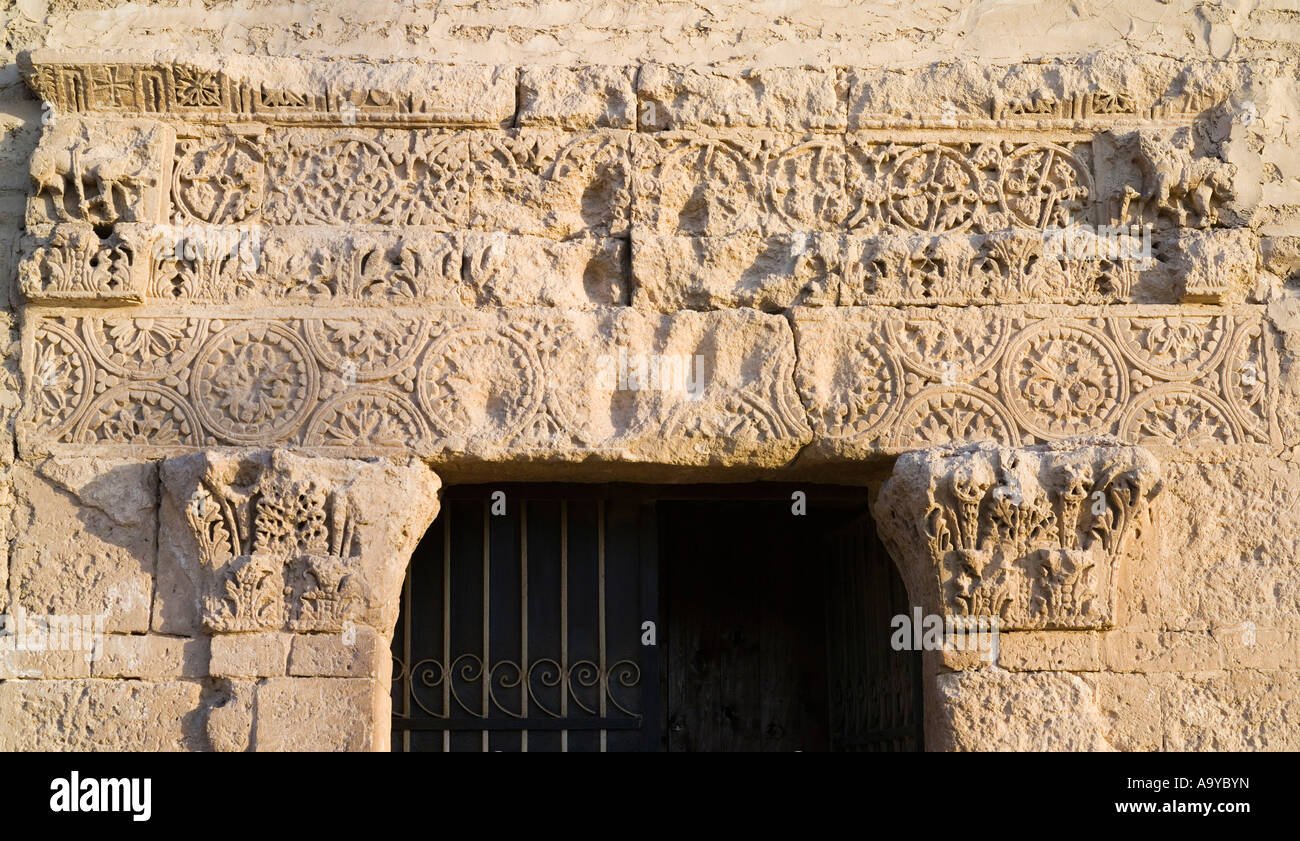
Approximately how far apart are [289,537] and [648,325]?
1.41 metres

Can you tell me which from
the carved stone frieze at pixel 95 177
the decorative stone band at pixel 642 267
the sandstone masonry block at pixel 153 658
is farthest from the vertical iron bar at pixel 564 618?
the carved stone frieze at pixel 95 177

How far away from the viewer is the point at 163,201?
4879 millimetres

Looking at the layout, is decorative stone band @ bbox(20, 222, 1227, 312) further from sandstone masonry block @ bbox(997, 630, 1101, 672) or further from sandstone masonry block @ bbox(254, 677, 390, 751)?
sandstone masonry block @ bbox(254, 677, 390, 751)

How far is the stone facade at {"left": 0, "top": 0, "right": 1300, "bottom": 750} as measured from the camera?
449 cm

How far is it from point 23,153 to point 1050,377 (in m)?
3.74

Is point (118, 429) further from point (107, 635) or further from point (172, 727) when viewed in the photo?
point (172, 727)

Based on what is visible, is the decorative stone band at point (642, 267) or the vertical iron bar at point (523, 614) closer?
the decorative stone band at point (642, 267)

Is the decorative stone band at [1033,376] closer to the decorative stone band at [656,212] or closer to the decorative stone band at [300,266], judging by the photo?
the decorative stone band at [656,212]

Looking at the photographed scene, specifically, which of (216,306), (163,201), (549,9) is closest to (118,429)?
(216,306)

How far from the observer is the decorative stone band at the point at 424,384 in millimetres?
4656

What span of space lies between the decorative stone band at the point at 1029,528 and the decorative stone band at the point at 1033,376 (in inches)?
6.5

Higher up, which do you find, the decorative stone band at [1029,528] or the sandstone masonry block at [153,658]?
the decorative stone band at [1029,528]

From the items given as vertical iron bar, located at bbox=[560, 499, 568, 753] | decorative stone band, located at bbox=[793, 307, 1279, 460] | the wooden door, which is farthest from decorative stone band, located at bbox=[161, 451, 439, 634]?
the wooden door

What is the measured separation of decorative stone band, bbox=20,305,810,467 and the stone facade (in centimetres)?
1
